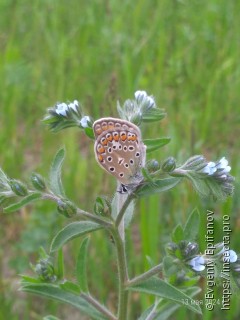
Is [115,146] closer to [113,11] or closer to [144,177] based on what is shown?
[144,177]

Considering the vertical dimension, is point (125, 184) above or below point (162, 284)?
above

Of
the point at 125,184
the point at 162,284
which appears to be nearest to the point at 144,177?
the point at 125,184

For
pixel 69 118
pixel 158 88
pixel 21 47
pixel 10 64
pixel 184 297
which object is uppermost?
pixel 21 47

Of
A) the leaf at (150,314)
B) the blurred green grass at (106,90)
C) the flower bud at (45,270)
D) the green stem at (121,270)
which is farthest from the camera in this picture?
the blurred green grass at (106,90)

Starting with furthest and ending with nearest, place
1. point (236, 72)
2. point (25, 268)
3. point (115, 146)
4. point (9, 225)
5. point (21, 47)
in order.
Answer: point (21, 47), point (236, 72), point (9, 225), point (25, 268), point (115, 146)

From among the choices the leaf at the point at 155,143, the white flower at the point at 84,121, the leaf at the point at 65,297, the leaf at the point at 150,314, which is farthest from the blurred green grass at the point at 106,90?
the white flower at the point at 84,121

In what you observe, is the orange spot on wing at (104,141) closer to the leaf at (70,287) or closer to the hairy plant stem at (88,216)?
the hairy plant stem at (88,216)
